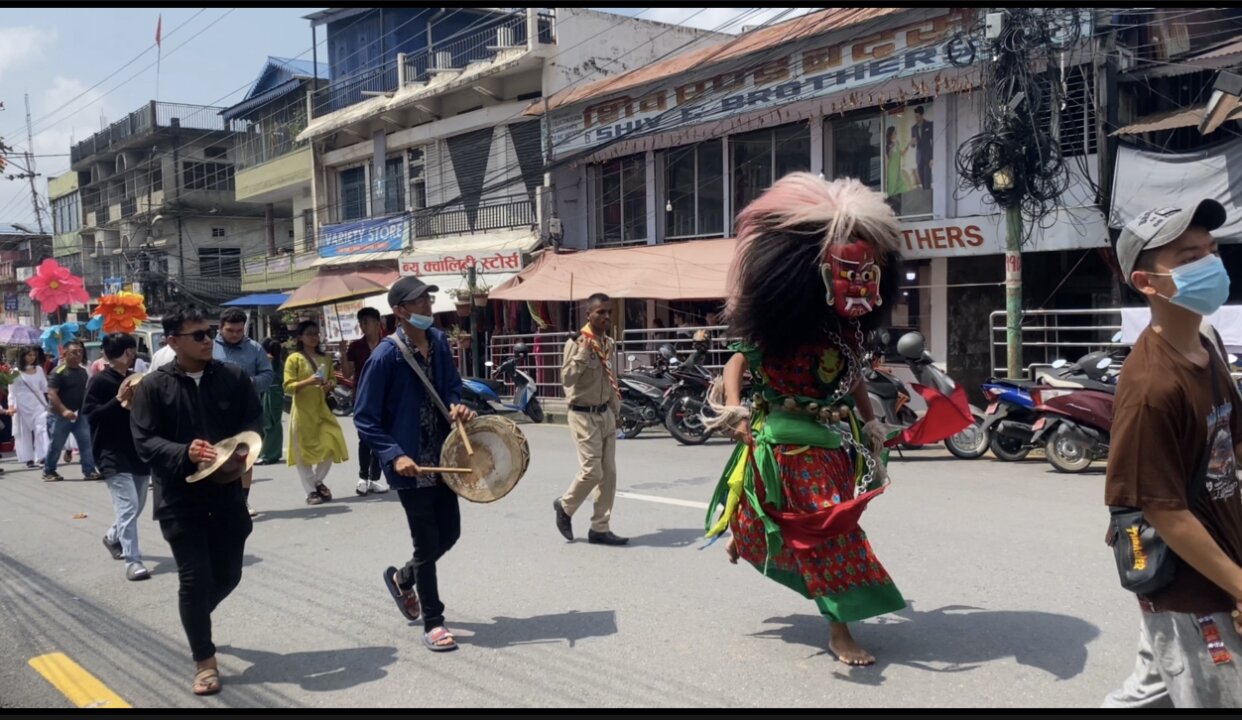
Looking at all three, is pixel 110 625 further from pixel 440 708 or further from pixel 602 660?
pixel 602 660

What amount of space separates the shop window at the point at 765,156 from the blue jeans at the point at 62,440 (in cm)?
1045

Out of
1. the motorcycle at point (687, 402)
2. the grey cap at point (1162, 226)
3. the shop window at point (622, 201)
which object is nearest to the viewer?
the grey cap at point (1162, 226)

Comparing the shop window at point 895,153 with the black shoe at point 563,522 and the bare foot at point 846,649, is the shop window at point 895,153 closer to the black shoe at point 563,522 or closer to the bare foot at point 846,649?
the black shoe at point 563,522

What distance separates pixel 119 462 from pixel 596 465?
324 cm

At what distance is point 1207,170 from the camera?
450 inches

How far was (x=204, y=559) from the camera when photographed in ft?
14.7

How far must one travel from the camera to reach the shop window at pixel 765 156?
1689cm

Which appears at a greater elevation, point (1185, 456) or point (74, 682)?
point (1185, 456)

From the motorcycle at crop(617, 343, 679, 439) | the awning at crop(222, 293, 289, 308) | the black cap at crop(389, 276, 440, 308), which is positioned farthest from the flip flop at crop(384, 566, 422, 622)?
the awning at crop(222, 293, 289, 308)

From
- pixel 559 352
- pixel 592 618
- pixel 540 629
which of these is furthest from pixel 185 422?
pixel 559 352

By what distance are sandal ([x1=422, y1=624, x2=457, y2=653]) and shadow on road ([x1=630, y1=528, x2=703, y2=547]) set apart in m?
2.25

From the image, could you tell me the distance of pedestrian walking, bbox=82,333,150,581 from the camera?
670 centimetres

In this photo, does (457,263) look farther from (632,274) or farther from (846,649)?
(846,649)

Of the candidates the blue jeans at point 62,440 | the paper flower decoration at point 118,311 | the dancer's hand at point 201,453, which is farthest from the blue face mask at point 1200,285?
the blue jeans at point 62,440
